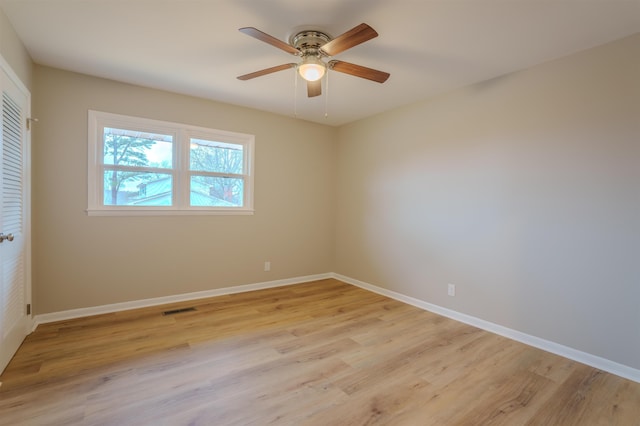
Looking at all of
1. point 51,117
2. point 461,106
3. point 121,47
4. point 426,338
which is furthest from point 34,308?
point 461,106

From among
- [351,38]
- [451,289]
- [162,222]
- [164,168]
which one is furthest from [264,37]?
[451,289]

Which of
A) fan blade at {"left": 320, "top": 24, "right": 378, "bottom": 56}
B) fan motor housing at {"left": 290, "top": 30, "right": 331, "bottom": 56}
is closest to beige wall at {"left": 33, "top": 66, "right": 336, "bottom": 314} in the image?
fan motor housing at {"left": 290, "top": 30, "right": 331, "bottom": 56}

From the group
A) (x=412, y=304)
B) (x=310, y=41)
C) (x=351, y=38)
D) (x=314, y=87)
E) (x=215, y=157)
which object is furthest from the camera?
(x=215, y=157)

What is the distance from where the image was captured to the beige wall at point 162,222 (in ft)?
9.61

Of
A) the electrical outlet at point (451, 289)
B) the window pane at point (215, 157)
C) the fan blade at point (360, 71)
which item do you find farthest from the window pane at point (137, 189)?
the electrical outlet at point (451, 289)

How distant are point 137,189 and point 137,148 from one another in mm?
463

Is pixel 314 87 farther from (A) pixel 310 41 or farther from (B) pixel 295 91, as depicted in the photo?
(B) pixel 295 91

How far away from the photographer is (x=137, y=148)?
3.36m

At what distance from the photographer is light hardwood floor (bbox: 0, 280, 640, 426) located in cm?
174

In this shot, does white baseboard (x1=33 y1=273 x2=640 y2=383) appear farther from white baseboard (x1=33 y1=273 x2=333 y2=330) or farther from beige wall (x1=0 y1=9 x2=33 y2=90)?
beige wall (x1=0 y1=9 x2=33 y2=90)

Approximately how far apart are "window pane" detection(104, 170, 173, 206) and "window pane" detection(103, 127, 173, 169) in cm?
12

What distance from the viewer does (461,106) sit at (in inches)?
128

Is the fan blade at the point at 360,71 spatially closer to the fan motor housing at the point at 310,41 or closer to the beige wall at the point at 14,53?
the fan motor housing at the point at 310,41

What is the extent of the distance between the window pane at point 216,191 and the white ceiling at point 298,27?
3.85 ft
